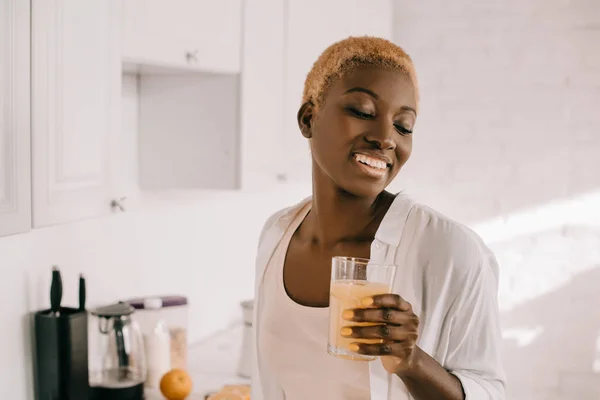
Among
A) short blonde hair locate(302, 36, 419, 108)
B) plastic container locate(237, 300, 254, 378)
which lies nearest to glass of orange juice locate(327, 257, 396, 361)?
short blonde hair locate(302, 36, 419, 108)

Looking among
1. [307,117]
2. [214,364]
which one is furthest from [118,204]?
[214,364]

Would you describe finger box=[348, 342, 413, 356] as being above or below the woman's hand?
below

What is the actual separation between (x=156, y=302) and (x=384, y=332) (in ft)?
4.33

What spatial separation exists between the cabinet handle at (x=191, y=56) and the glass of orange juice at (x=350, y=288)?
1015 millimetres

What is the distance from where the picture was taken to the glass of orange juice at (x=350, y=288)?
110 cm

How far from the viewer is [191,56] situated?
6.61 ft

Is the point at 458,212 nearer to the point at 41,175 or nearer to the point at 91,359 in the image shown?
the point at 91,359

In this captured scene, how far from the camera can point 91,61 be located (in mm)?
1520

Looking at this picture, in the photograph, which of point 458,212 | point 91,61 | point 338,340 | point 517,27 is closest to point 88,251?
point 91,61

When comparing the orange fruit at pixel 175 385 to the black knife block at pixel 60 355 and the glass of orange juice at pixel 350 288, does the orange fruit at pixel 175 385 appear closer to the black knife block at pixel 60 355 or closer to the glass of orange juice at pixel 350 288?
the black knife block at pixel 60 355

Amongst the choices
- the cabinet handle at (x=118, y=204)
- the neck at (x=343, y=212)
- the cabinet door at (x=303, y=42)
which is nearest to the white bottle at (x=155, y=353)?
the cabinet handle at (x=118, y=204)

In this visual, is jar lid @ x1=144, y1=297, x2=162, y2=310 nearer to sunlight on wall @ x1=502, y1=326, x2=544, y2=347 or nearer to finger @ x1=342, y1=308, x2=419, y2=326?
finger @ x1=342, y1=308, x2=419, y2=326

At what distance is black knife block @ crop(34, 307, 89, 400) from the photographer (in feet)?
5.89

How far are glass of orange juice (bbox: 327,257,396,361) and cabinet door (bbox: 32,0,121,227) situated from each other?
1.70ft
